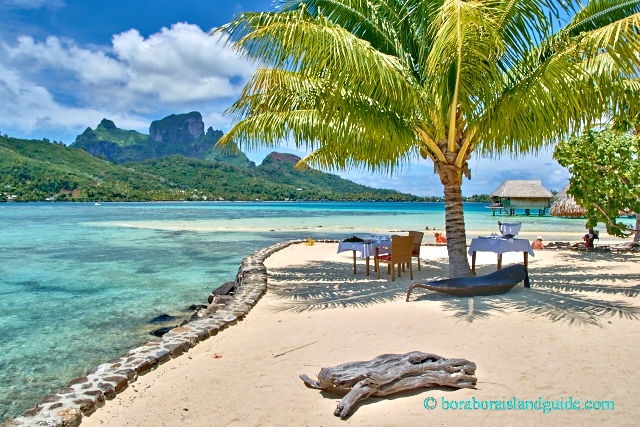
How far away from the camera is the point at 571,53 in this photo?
4.82m

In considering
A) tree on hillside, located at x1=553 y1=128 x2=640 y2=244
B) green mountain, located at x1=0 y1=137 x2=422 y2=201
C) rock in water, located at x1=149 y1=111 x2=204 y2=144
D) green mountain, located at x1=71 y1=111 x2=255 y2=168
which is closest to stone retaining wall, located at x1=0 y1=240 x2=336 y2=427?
tree on hillside, located at x1=553 y1=128 x2=640 y2=244

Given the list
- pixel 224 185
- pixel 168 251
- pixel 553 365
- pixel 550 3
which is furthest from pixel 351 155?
pixel 224 185

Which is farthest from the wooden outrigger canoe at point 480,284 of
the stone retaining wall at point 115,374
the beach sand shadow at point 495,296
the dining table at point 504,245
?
the stone retaining wall at point 115,374

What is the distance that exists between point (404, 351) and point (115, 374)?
240cm

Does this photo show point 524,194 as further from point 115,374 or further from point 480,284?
point 115,374

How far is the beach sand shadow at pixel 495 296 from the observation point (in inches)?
189

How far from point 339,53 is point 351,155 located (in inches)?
144

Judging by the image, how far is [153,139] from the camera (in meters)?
195

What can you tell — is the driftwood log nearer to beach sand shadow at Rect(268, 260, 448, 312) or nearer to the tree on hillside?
beach sand shadow at Rect(268, 260, 448, 312)

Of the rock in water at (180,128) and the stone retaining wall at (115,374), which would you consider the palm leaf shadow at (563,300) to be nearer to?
the stone retaining wall at (115,374)

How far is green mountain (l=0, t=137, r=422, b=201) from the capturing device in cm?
7700

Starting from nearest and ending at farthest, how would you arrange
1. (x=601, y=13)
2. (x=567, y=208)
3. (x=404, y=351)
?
(x=404, y=351)
(x=601, y=13)
(x=567, y=208)

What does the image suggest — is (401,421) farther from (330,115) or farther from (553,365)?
(330,115)

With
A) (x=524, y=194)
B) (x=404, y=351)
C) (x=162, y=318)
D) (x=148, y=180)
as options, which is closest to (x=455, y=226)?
(x=404, y=351)
